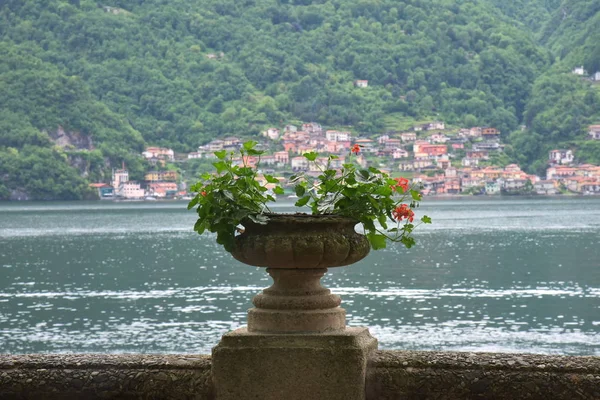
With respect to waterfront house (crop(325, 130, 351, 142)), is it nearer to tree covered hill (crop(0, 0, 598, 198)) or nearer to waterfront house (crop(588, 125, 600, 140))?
tree covered hill (crop(0, 0, 598, 198))

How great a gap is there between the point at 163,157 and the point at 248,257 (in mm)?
163543

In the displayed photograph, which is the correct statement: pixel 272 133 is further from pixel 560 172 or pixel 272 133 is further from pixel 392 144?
pixel 560 172

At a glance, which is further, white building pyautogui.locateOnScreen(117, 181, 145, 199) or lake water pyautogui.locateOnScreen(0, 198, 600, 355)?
white building pyautogui.locateOnScreen(117, 181, 145, 199)

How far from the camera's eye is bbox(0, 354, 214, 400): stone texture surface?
404cm

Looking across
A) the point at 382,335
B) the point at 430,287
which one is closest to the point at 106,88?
the point at 430,287

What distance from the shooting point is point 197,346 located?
84.1ft

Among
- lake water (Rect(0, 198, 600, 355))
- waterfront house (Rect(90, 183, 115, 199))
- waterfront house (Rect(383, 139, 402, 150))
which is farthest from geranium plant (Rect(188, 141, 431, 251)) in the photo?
waterfront house (Rect(383, 139, 402, 150))

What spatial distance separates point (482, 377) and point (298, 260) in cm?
77

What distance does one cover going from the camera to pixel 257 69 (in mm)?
181125

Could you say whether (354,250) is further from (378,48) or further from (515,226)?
(378,48)

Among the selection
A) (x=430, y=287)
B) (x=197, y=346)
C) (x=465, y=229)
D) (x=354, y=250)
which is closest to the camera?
(x=354, y=250)

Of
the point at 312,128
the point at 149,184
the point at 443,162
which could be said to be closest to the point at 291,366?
the point at 443,162

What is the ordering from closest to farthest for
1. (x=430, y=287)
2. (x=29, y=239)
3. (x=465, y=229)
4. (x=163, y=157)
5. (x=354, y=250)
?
1. (x=354, y=250)
2. (x=430, y=287)
3. (x=29, y=239)
4. (x=465, y=229)
5. (x=163, y=157)

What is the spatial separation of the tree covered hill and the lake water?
92.9m
